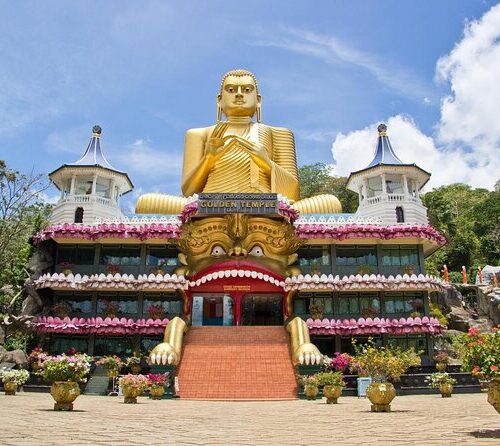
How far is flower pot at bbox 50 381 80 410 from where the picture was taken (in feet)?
39.5

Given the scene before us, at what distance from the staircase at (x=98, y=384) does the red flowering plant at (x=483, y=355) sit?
1658 cm

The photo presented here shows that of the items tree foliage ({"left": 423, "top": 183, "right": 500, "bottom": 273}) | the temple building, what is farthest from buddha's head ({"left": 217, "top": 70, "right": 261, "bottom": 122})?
tree foliage ({"left": 423, "top": 183, "right": 500, "bottom": 273})

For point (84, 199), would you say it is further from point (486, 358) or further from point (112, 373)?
point (486, 358)

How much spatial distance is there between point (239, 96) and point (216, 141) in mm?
5543

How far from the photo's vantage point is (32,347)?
88.7ft

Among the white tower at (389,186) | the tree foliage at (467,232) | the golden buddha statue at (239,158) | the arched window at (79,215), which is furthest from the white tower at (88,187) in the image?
the tree foliage at (467,232)

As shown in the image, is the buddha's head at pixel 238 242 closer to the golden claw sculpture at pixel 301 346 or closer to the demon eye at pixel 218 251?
the demon eye at pixel 218 251

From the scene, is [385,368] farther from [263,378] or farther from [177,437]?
[177,437]

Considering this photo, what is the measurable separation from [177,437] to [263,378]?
41.2 feet

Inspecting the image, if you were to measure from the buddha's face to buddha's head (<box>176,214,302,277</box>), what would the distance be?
8371mm

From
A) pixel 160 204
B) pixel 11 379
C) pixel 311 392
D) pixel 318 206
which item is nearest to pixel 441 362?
pixel 311 392

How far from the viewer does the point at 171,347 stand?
2081 cm

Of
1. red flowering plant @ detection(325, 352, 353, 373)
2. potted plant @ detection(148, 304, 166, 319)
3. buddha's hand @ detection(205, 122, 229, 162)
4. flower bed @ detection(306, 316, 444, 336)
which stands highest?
buddha's hand @ detection(205, 122, 229, 162)

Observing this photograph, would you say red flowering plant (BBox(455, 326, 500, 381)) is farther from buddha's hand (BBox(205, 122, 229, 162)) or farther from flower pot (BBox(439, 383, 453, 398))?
buddha's hand (BBox(205, 122, 229, 162))
